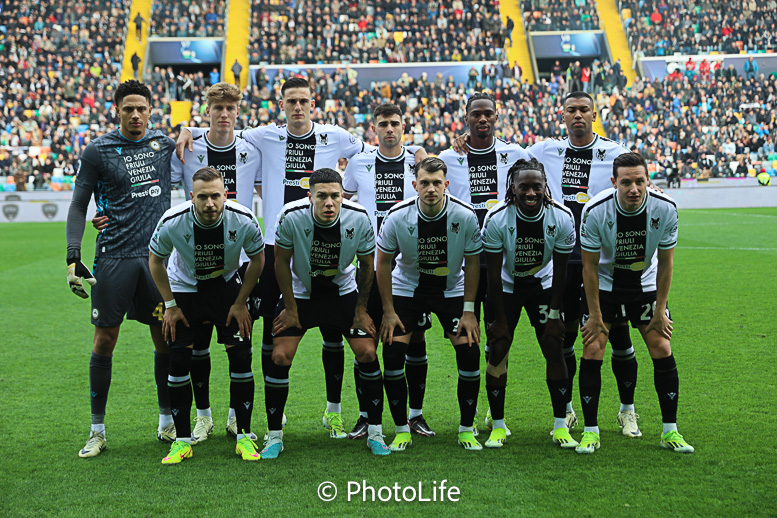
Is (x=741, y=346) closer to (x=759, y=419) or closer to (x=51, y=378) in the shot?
(x=759, y=419)

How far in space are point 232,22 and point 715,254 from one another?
31.8m

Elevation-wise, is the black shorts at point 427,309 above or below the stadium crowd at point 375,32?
below

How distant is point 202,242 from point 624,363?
115 inches

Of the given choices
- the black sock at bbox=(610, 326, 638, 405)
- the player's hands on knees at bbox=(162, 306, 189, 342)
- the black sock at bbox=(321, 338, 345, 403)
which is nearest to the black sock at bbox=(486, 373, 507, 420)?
the black sock at bbox=(610, 326, 638, 405)

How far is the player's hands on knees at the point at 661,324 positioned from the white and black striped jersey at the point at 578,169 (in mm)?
980

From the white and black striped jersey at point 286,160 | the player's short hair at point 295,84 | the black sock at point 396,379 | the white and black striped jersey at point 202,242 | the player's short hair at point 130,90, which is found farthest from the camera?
the white and black striped jersey at point 286,160

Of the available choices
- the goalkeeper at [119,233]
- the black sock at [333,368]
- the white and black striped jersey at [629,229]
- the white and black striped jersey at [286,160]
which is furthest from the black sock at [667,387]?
the goalkeeper at [119,233]

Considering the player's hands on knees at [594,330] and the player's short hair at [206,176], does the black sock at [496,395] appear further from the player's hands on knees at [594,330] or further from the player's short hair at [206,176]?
the player's short hair at [206,176]

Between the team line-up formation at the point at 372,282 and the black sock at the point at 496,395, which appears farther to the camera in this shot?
the black sock at the point at 496,395

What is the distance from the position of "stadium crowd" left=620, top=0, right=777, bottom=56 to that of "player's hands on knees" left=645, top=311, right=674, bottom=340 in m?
34.6

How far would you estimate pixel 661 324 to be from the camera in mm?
4836

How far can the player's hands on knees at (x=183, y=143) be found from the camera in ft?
17.8

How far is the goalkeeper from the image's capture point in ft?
16.6

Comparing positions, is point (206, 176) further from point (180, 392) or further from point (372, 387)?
point (372, 387)
